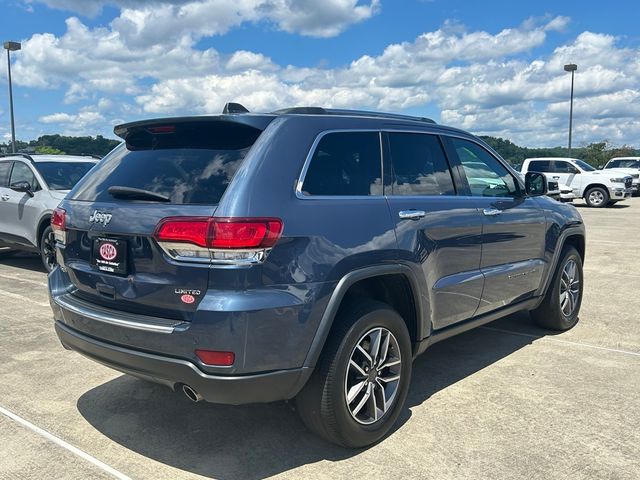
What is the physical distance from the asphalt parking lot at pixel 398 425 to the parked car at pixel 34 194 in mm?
3430

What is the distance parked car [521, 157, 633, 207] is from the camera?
71.3ft

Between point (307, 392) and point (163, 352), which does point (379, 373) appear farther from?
point (163, 352)

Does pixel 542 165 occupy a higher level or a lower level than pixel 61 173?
higher

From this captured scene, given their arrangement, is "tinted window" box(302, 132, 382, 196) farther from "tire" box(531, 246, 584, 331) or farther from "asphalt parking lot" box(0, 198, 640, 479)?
"tire" box(531, 246, 584, 331)

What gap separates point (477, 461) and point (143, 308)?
6.40ft

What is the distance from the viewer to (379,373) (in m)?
3.47

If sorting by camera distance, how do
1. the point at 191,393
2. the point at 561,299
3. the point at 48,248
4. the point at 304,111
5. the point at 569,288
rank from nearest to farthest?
the point at 191,393, the point at 304,111, the point at 561,299, the point at 569,288, the point at 48,248

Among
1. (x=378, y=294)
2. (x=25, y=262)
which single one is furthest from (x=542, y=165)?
(x=378, y=294)

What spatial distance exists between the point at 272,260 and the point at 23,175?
787 centimetres

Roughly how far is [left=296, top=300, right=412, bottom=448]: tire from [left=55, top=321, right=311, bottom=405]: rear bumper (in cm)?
17

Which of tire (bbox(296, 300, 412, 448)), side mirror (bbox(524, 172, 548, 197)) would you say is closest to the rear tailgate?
tire (bbox(296, 300, 412, 448))

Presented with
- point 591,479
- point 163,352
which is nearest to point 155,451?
point 163,352

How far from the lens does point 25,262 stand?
10359 millimetres

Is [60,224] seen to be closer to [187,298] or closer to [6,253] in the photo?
[187,298]
